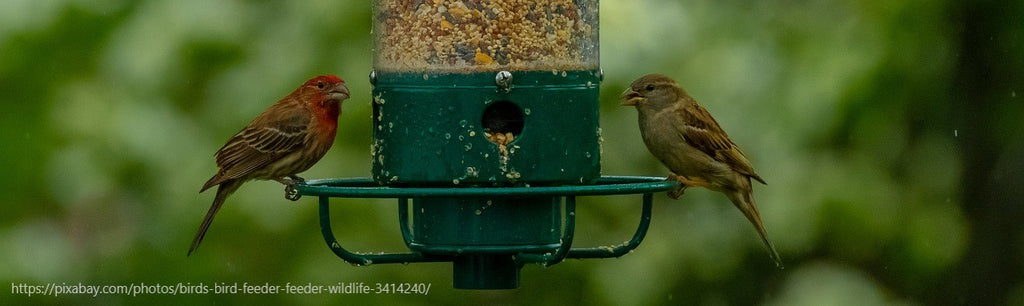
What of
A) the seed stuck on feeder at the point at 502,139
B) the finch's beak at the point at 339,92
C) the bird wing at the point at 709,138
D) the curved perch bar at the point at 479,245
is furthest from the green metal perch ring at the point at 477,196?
the bird wing at the point at 709,138

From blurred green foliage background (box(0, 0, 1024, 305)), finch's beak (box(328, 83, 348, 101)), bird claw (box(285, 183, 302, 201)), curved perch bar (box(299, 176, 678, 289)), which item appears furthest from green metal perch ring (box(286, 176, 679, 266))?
blurred green foliage background (box(0, 0, 1024, 305))

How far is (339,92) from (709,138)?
1.88m

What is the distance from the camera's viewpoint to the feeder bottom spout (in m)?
7.30

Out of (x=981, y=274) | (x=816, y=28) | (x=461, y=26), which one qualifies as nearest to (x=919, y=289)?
(x=981, y=274)

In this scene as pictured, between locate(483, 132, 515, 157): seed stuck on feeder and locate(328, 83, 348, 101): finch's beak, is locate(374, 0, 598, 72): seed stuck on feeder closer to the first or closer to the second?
locate(483, 132, 515, 157): seed stuck on feeder

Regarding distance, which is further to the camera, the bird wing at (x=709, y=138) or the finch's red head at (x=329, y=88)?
the bird wing at (x=709, y=138)

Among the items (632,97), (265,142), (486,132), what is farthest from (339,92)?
(632,97)

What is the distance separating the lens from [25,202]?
912cm

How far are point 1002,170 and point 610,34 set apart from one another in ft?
Result: 9.77

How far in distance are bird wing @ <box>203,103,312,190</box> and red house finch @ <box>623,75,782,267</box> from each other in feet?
5.22

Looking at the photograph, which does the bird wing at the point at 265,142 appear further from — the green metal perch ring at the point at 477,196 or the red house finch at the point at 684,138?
the red house finch at the point at 684,138

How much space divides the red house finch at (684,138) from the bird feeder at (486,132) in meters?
1.10

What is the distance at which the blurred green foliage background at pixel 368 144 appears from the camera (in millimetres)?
8680

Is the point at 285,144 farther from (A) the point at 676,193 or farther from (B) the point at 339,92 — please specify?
(A) the point at 676,193
